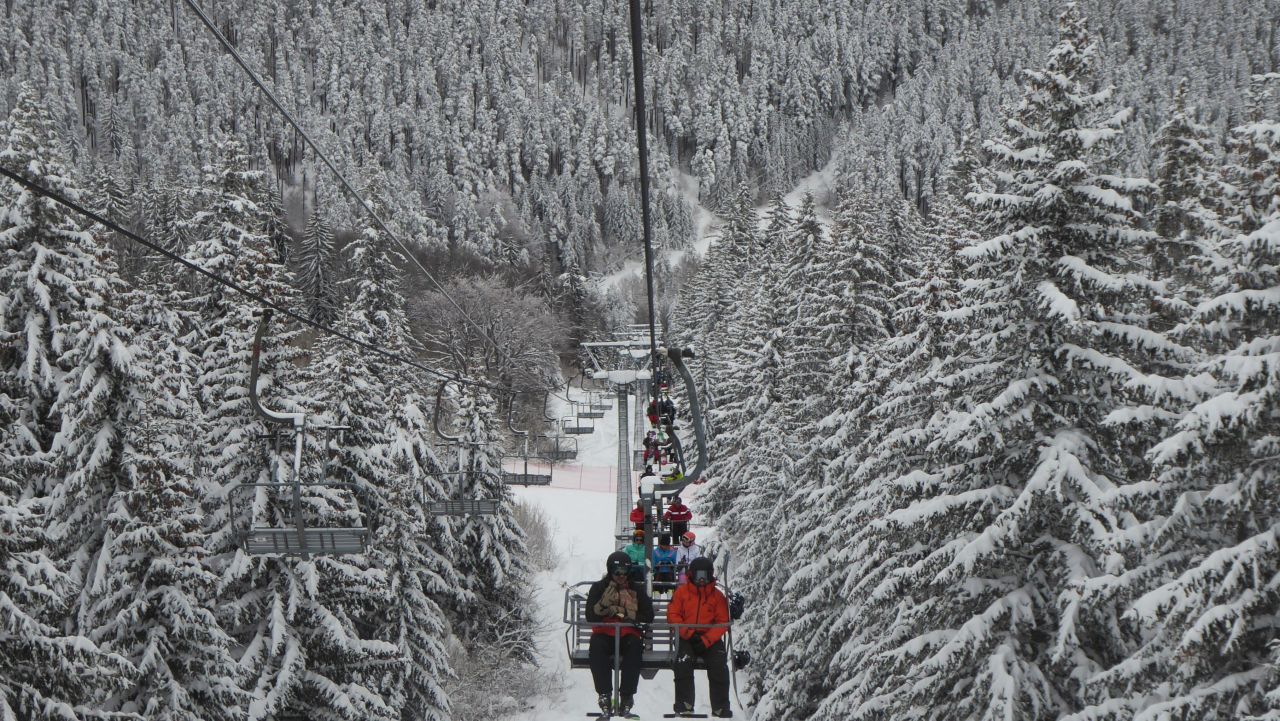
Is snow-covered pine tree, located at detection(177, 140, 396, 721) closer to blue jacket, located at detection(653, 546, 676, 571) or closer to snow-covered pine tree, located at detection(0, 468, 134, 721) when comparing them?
snow-covered pine tree, located at detection(0, 468, 134, 721)

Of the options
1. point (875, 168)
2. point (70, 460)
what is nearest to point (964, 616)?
point (70, 460)

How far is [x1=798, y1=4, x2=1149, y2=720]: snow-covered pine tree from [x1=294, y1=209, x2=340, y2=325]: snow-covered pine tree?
57.1 metres

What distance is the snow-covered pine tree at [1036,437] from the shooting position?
38.1 feet

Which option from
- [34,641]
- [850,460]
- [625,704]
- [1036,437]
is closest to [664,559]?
[625,704]

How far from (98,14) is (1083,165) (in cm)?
18749

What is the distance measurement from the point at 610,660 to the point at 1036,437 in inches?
258

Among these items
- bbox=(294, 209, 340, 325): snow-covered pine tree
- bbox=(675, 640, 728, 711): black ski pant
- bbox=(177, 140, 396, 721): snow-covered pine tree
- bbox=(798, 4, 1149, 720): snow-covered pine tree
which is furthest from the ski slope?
bbox=(294, 209, 340, 325): snow-covered pine tree

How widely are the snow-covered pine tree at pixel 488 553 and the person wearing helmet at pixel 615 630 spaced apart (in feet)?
59.1

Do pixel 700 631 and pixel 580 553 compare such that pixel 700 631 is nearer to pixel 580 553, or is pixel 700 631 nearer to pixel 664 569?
pixel 664 569

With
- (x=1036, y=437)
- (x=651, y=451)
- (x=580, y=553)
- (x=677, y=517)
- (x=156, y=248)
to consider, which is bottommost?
(x=580, y=553)

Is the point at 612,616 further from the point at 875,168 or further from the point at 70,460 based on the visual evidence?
the point at 875,168

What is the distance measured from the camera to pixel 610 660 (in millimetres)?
11492

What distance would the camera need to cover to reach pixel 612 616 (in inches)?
445

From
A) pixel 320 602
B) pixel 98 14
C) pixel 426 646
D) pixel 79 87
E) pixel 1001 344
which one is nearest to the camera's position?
pixel 1001 344
